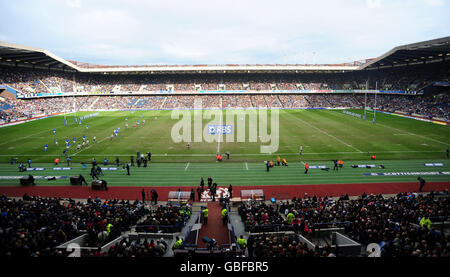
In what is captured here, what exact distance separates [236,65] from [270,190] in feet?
237

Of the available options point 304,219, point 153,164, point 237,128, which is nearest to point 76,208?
point 304,219

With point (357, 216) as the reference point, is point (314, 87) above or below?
above

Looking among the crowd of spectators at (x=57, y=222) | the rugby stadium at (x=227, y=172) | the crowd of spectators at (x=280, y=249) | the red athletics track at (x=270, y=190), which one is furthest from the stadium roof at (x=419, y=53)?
the crowd of spectators at (x=57, y=222)

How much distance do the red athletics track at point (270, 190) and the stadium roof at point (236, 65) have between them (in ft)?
125

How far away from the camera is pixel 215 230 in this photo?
14.5m

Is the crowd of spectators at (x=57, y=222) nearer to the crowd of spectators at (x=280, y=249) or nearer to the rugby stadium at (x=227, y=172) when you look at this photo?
the rugby stadium at (x=227, y=172)

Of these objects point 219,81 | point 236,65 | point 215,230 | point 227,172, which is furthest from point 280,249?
point 219,81

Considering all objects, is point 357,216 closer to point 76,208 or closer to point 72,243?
point 72,243

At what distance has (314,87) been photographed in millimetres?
93062

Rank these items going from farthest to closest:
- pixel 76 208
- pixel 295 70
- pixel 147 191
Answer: pixel 295 70 → pixel 147 191 → pixel 76 208

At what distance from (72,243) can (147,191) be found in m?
10.7

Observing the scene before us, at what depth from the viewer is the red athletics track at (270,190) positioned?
68.5 ft

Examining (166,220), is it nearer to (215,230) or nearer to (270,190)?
(215,230)
